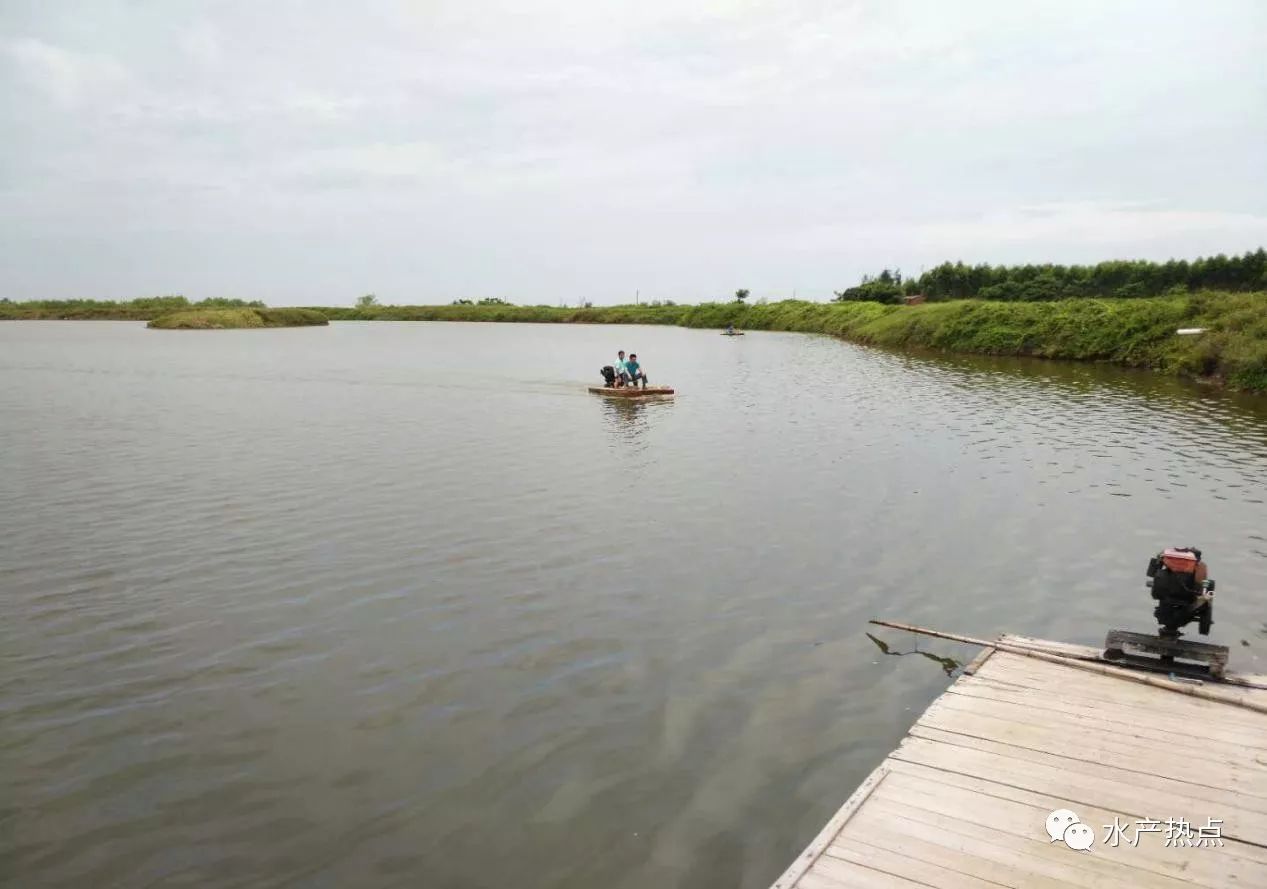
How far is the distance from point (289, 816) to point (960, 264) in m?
95.5

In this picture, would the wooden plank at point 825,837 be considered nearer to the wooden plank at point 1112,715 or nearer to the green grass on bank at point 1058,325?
the wooden plank at point 1112,715

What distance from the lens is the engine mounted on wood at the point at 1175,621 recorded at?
8250mm

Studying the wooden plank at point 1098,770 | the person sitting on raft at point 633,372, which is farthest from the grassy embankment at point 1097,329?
the wooden plank at point 1098,770

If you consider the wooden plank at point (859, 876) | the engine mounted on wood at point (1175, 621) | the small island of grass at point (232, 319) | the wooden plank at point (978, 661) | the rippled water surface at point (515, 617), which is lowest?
the rippled water surface at point (515, 617)

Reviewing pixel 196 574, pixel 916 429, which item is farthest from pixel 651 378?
pixel 196 574

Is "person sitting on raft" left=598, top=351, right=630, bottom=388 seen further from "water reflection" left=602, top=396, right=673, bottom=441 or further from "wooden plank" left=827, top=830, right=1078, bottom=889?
"wooden plank" left=827, top=830, right=1078, bottom=889

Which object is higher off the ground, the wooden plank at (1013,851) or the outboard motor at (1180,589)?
the outboard motor at (1180,589)

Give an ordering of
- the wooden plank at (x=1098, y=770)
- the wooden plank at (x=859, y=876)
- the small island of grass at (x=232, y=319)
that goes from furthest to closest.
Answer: the small island of grass at (x=232, y=319) → the wooden plank at (x=1098, y=770) → the wooden plank at (x=859, y=876)

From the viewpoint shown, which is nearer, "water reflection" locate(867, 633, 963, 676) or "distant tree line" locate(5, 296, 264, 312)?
"water reflection" locate(867, 633, 963, 676)

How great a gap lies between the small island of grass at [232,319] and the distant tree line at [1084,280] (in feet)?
254

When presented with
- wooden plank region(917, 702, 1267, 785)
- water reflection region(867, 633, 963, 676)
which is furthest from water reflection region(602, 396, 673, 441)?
wooden plank region(917, 702, 1267, 785)

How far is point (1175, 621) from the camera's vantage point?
Answer: 8516 millimetres

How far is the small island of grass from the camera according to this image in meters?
97.7

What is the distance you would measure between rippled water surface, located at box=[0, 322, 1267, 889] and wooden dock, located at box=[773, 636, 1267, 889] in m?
0.84
